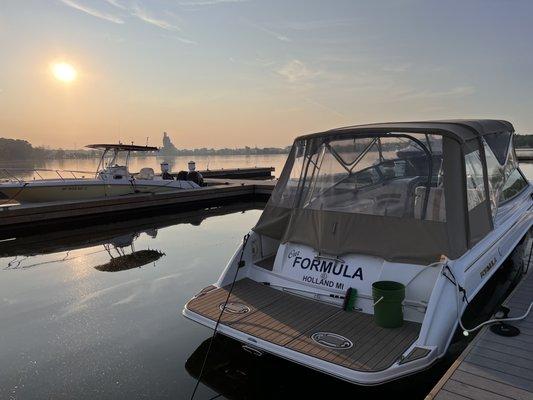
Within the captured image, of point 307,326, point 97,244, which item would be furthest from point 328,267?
point 97,244

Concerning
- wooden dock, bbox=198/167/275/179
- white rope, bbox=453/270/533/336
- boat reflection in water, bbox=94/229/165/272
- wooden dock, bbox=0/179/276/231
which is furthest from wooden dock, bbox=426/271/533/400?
wooden dock, bbox=198/167/275/179

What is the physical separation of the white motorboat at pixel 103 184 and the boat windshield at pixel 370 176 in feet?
39.4

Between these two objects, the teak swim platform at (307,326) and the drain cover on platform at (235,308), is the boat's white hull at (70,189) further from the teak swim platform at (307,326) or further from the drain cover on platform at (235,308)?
the drain cover on platform at (235,308)

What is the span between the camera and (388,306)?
4.14m

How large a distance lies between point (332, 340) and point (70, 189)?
14.1m

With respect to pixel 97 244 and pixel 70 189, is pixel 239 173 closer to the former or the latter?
pixel 70 189

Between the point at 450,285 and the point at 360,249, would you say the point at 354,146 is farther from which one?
the point at 450,285

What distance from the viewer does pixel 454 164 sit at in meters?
4.68

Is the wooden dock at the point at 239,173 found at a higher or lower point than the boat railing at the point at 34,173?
lower

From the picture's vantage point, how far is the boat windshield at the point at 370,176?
4.84 meters

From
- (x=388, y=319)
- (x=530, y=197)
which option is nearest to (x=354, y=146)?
(x=388, y=319)

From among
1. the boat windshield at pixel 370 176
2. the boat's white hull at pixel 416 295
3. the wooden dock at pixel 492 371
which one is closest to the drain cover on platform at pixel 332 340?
the boat's white hull at pixel 416 295

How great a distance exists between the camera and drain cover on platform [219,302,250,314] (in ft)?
15.3

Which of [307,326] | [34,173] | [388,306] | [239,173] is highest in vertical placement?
[34,173]
